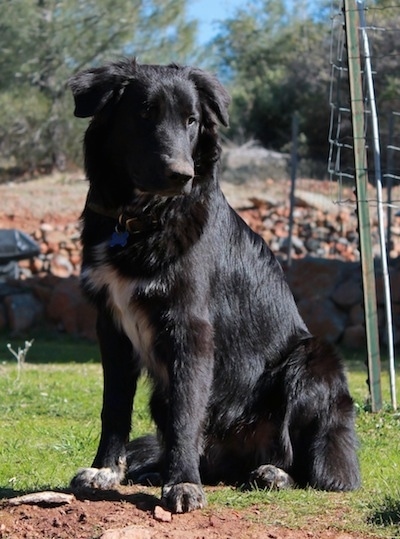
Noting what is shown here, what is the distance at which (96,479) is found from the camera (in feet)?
14.7

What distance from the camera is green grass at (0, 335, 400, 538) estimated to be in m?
4.17

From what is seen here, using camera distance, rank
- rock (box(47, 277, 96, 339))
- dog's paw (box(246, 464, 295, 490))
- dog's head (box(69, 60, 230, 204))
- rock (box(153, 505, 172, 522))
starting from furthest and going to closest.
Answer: rock (box(47, 277, 96, 339)) < dog's paw (box(246, 464, 295, 490)) < dog's head (box(69, 60, 230, 204)) < rock (box(153, 505, 172, 522))

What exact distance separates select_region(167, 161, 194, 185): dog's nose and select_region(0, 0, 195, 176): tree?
16.6 meters

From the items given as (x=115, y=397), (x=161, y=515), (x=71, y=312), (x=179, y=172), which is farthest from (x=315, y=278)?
(x=161, y=515)

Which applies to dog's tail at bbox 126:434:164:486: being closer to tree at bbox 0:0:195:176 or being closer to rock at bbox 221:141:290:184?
tree at bbox 0:0:195:176

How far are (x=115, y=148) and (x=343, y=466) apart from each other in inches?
78.5

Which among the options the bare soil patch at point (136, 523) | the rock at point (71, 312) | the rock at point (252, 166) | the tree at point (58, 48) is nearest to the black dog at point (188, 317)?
the bare soil patch at point (136, 523)

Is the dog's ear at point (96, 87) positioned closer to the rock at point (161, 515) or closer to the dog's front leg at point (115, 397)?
the dog's front leg at point (115, 397)

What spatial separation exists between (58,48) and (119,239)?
18.0 m

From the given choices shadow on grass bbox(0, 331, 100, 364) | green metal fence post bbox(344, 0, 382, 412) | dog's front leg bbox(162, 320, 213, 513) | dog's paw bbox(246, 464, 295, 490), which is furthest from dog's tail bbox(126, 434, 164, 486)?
shadow on grass bbox(0, 331, 100, 364)

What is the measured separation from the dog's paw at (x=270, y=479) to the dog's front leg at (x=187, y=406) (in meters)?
0.55

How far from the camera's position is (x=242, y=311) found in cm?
479

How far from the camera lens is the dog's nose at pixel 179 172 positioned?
13.4 ft

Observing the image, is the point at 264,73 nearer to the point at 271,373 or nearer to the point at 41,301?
the point at 41,301
